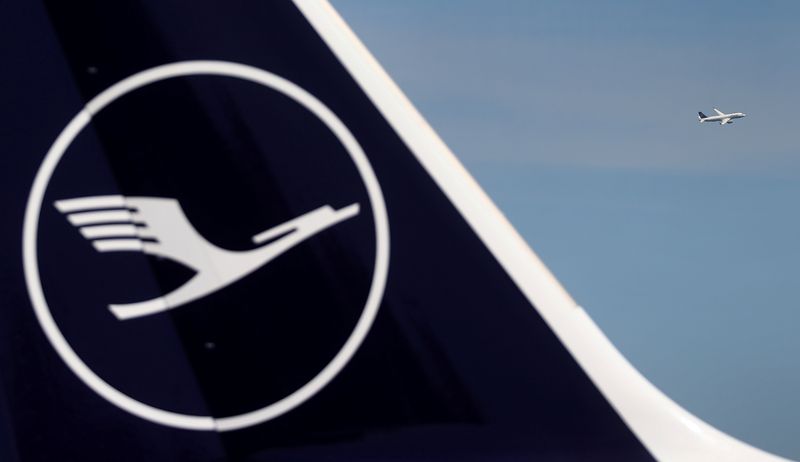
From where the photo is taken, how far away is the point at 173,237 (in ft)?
19.0

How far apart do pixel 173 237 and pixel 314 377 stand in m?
1.04

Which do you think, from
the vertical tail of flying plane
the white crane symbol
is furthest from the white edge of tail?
the white crane symbol

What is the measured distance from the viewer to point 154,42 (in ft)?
19.3

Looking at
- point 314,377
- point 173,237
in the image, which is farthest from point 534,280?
point 173,237

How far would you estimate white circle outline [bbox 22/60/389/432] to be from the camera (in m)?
5.73

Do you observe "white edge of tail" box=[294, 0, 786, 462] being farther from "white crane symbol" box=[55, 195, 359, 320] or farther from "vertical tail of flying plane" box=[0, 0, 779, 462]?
"white crane symbol" box=[55, 195, 359, 320]

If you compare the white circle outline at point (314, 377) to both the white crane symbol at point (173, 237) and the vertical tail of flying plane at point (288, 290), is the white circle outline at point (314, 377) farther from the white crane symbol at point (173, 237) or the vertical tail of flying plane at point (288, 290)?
the white crane symbol at point (173, 237)

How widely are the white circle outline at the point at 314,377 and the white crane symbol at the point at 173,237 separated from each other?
160 millimetres

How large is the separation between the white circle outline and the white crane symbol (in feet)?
0.53

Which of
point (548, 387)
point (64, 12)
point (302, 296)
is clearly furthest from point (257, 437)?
point (64, 12)

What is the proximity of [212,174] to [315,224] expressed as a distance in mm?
603

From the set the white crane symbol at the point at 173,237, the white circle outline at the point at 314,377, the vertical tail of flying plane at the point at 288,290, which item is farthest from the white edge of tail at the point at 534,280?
the white crane symbol at the point at 173,237

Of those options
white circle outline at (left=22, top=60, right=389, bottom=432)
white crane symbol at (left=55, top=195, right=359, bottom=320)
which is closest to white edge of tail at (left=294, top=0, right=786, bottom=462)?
white circle outline at (left=22, top=60, right=389, bottom=432)

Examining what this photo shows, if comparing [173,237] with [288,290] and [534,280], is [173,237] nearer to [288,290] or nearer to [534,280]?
[288,290]
